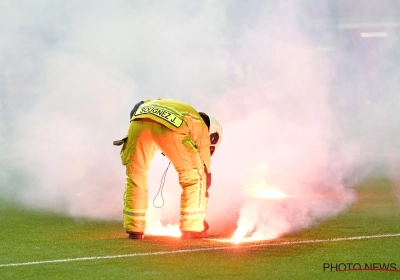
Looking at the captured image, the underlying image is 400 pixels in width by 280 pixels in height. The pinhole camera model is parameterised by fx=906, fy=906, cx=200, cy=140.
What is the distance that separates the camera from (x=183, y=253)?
7.93 metres

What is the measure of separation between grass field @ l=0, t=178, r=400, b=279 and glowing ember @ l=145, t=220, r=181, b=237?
1.03ft

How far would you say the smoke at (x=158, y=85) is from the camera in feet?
44.2

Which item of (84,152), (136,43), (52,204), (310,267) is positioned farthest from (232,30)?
(310,267)

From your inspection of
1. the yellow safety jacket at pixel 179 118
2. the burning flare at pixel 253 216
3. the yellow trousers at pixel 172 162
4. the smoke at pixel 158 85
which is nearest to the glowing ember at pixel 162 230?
the yellow trousers at pixel 172 162

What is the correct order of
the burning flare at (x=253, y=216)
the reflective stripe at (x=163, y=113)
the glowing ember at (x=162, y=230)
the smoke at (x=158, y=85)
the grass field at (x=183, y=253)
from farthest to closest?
the smoke at (x=158, y=85), the glowing ember at (x=162, y=230), the burning flare at (x=253, y=216), the reflective stripe at (x=163, y=113), the grass field at (x=183, y=253)

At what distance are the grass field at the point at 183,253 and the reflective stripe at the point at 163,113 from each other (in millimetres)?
1141

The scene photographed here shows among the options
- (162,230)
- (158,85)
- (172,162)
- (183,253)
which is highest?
(158,85)

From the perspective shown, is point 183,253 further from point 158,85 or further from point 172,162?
point 158,85

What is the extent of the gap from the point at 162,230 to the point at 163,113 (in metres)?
1.48

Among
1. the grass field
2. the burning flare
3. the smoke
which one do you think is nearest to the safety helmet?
the burning flare

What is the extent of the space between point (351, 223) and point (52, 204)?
13.7 feet

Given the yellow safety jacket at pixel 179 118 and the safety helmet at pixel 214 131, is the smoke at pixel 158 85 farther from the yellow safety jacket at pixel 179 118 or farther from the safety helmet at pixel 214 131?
the yellow safety jacket at pixel 179 118

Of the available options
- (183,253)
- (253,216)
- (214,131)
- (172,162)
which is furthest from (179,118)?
(253,216)

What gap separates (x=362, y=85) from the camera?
21.7 m
